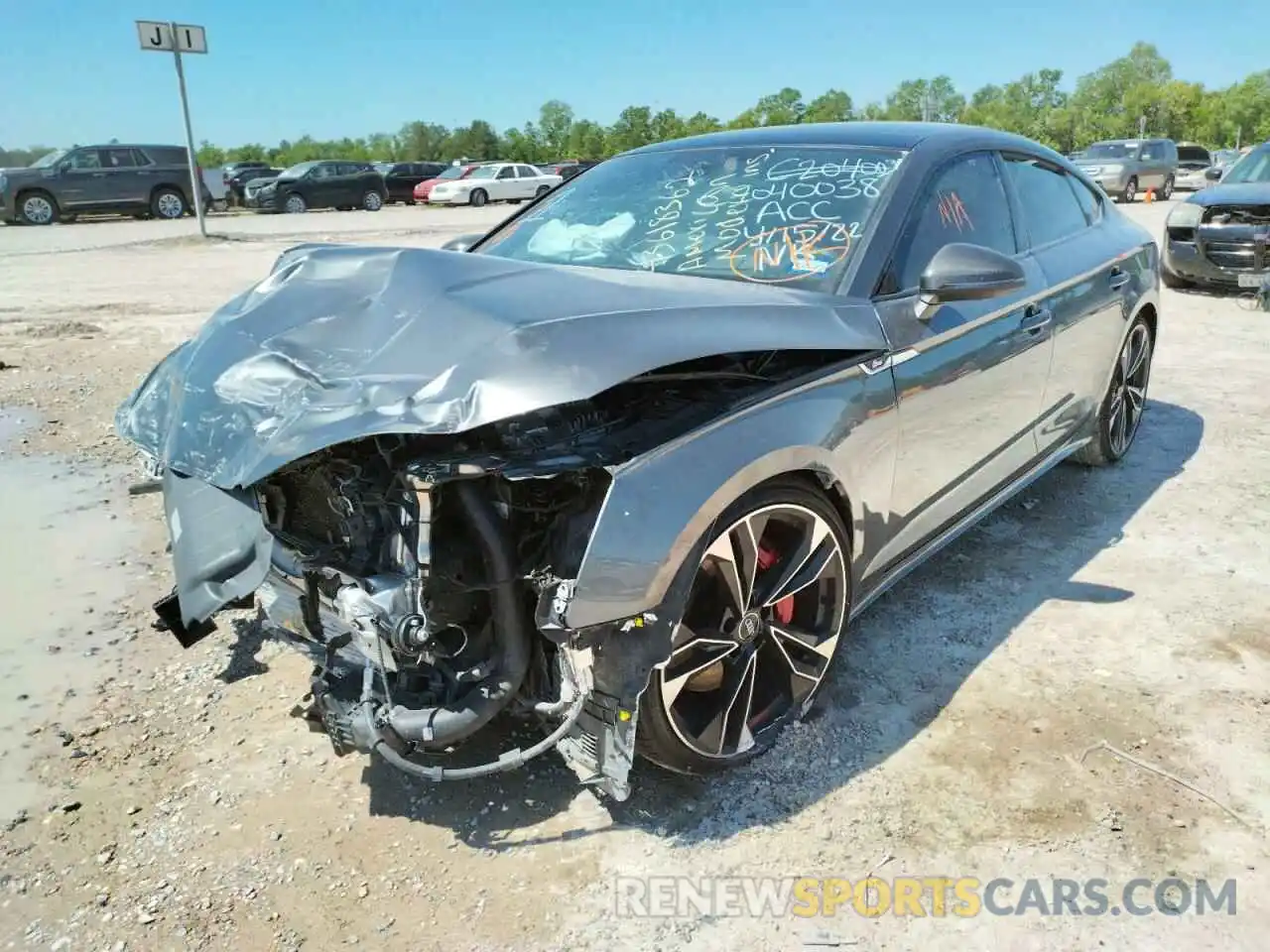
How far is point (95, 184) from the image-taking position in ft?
75.0

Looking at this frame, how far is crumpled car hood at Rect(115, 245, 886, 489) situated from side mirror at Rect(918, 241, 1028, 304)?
0.22 metres

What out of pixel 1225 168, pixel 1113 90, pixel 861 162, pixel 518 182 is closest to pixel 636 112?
pixel 518 182

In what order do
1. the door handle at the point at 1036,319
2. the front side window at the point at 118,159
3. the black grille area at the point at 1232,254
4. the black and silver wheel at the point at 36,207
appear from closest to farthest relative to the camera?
the door handle at the point at 1036,319, the black grille area at the point at 1232,254, the black and silver wheel at the point at 36,207, the front side window at the point at 118,159

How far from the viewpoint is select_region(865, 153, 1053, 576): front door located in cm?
289

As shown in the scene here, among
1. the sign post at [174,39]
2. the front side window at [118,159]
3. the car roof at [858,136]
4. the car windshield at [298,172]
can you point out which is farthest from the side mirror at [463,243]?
the car windshield at [298,172]

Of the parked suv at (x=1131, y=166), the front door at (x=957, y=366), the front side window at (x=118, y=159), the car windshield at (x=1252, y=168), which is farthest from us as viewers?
the parked suv at (x=1131, y=166)

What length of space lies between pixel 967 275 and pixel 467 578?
169cm

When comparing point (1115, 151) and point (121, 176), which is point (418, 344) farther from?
point (1115, 151)

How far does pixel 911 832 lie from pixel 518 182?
32.2m

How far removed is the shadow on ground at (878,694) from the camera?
98.2 inches

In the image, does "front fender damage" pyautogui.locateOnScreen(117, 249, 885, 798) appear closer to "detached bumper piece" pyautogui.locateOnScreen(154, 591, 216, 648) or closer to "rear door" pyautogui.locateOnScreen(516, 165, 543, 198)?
"detached bumper piece" pyautogui.locateOnScreen(154, 591, 216, 648)

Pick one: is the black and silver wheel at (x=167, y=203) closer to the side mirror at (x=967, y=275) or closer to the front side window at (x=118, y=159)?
the front side window at (x=118, y=159)

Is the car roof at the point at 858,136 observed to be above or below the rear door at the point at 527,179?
above

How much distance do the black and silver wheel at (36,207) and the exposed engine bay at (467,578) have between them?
81.3 feet
